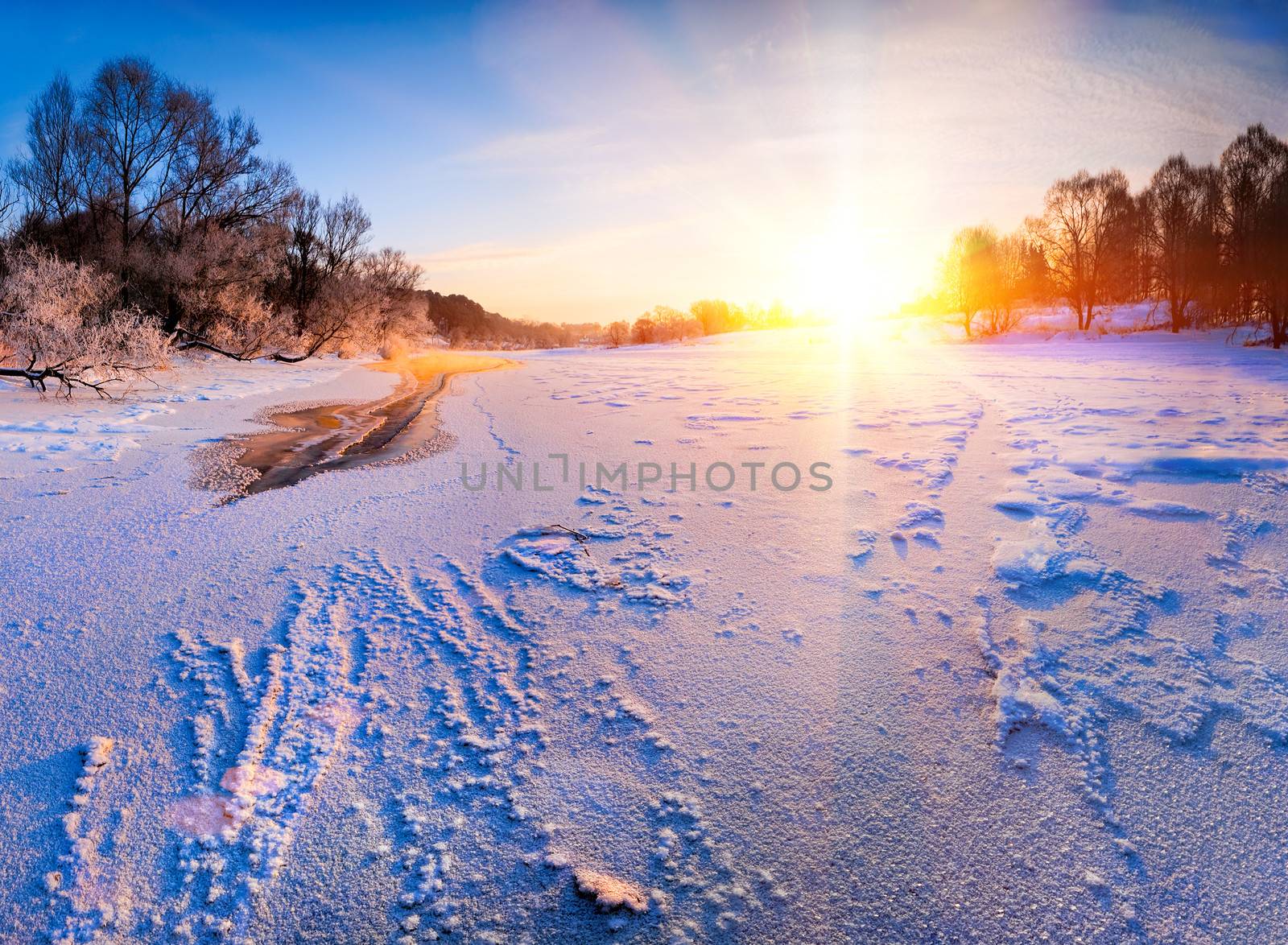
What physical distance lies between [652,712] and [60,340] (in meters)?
12.2

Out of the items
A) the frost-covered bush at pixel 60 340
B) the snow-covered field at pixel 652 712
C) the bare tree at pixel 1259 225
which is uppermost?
the bare tree at pixel 1259 225

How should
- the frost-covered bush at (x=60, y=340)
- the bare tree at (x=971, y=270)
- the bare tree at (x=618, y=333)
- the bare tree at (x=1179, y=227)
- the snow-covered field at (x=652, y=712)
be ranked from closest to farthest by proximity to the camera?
the snow-covered field at (x=652, y=712)
the frost-covered bush at (x=60, y=340)
the bare tree at (x=1179, y=227)
the bare tree at (x=971, y=270)
the bare tree at (x=618, y=333)

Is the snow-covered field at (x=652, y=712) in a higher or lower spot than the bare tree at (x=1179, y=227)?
lower

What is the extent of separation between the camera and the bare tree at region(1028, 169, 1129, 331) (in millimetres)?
30453

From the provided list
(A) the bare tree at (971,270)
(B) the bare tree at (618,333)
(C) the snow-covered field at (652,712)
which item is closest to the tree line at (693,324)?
(B) the bare tree at (618,333)

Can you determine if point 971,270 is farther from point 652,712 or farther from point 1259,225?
point 652,712

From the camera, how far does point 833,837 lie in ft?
5.44

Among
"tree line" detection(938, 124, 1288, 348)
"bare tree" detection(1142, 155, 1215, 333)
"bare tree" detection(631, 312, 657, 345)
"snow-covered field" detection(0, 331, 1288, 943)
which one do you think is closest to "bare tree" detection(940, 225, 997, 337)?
"tree line" detection(938, 124, 1288, 348)

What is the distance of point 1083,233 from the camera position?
3141 cm

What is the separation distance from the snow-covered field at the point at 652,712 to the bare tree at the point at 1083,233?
A: 34.9 meters

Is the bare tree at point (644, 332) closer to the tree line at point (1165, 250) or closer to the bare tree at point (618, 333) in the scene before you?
the bare tree at point (618, 333)

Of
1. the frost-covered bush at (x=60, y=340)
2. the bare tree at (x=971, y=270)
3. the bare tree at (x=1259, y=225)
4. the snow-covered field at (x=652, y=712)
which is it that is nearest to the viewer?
the snow-covered field at (x=652, y=712)

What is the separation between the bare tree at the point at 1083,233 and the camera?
30453mm

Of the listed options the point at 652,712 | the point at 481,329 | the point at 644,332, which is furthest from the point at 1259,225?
the point at 481,329
